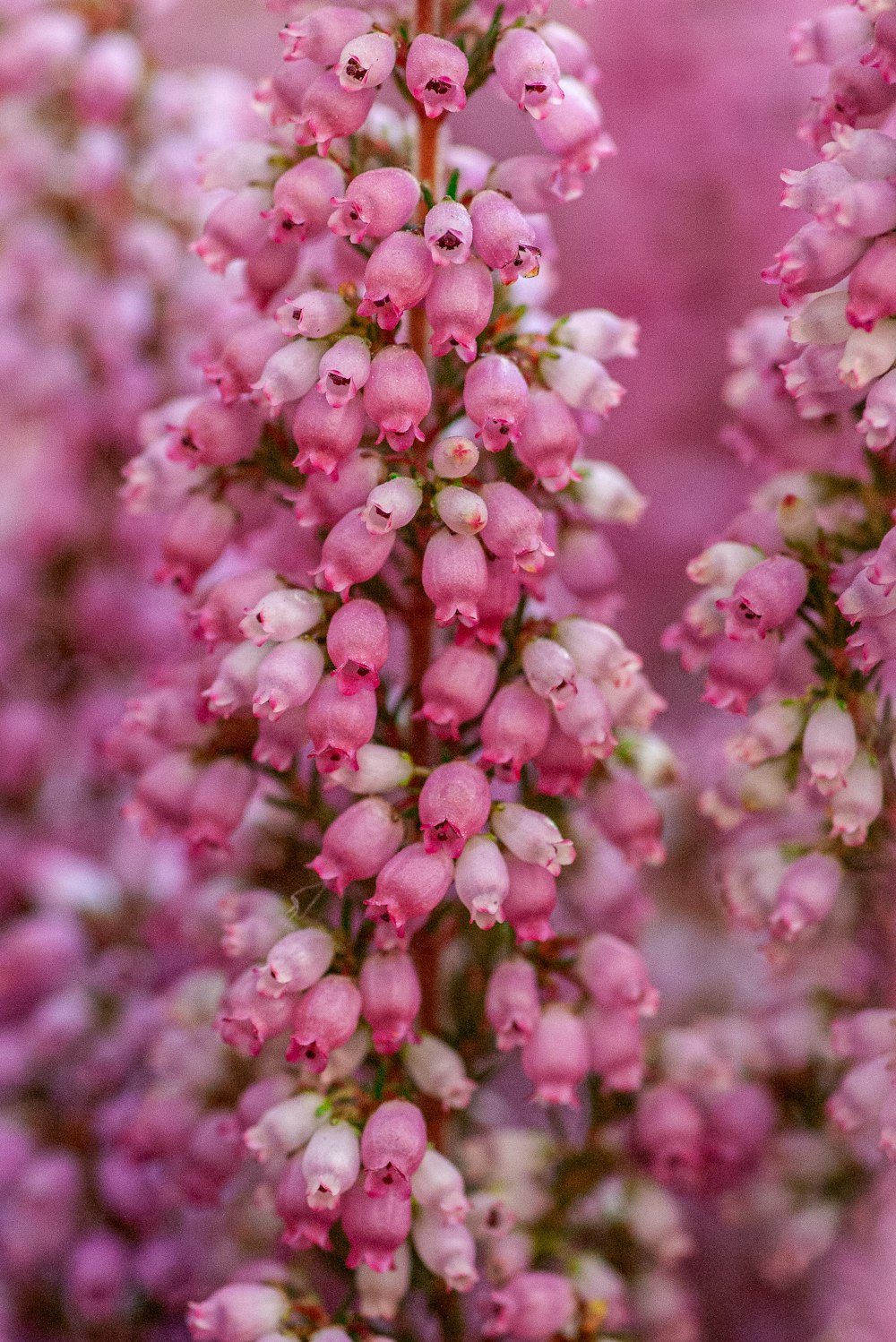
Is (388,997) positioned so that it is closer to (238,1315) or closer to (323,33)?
(238,1315)

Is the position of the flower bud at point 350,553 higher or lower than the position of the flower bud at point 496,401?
lower

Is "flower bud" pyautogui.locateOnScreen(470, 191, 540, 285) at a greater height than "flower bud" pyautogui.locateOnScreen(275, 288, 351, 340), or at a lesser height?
greater

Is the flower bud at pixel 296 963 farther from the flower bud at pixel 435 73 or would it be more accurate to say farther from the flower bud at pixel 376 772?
the flower bud at pixel 435 73

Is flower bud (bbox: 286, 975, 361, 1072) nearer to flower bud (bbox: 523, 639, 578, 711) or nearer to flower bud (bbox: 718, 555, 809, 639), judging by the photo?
flower bud (bbox: 523, 639, 578, 711)

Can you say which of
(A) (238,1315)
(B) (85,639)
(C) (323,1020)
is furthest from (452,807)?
(B) (85,639)

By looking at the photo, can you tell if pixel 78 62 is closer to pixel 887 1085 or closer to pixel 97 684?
pixel 97 684

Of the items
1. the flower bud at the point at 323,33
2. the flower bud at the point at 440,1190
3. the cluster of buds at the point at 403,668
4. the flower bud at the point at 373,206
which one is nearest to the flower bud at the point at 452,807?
the cluster of buds at the point at 403,668

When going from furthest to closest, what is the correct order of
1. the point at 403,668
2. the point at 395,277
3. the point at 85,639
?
the point at 85,639 → the point at 403,668 → the point at 395,277

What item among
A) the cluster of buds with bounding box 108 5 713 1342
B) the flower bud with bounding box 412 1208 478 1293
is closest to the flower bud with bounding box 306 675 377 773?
the cluster of buds with bounding box 108 5 713 1342

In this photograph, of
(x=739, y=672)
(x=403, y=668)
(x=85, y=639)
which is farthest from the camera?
(x=85, y=639)

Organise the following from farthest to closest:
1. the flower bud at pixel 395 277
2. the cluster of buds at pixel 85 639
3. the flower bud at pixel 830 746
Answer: the cluster of buds at pixel 85 639 < the flower bud at pixel 830 746 < the flower bud at pixel 395 277

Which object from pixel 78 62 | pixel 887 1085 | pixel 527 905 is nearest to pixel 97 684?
pixel 78 62
